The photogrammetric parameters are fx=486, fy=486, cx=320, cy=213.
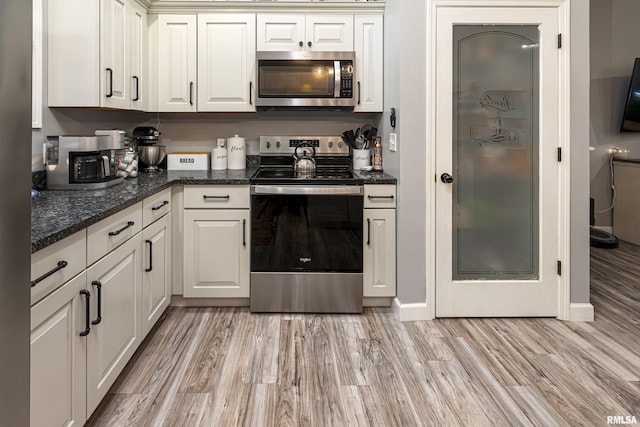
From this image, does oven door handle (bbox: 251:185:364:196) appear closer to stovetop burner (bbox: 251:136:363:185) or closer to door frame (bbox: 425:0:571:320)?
door frame (bbox: 425:0:571:320)

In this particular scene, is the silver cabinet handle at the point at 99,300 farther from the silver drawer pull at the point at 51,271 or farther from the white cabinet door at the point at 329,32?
the white cabinet door at the point at 329,32

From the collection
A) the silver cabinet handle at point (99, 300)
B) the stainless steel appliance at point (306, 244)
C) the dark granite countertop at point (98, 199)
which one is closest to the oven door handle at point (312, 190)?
the stainless steel appliance at point (306, 244)

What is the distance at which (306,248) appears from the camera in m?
3.17

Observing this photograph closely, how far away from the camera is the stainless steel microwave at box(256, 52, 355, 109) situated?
136 inches

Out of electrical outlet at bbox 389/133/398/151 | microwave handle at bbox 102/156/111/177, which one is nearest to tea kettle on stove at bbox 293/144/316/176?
electrical outlet at bbox 389/133/398/151

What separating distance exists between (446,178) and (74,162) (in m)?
2.09

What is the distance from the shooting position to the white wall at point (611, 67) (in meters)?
5.30

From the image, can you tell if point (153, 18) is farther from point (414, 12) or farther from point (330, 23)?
point (414, 12)

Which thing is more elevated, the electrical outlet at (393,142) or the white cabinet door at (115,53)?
the white cabinet door at (115,53)

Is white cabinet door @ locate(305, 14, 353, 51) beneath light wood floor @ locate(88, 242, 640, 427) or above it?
above

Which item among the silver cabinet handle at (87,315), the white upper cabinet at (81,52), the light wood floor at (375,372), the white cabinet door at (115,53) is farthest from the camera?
the white cabinet door at (115,53)

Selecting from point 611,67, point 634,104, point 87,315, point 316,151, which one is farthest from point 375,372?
point 611,67

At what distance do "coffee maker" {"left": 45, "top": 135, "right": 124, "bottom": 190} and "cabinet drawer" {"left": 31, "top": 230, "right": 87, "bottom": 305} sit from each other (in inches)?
36.2

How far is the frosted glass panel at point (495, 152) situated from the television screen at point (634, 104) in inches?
116
